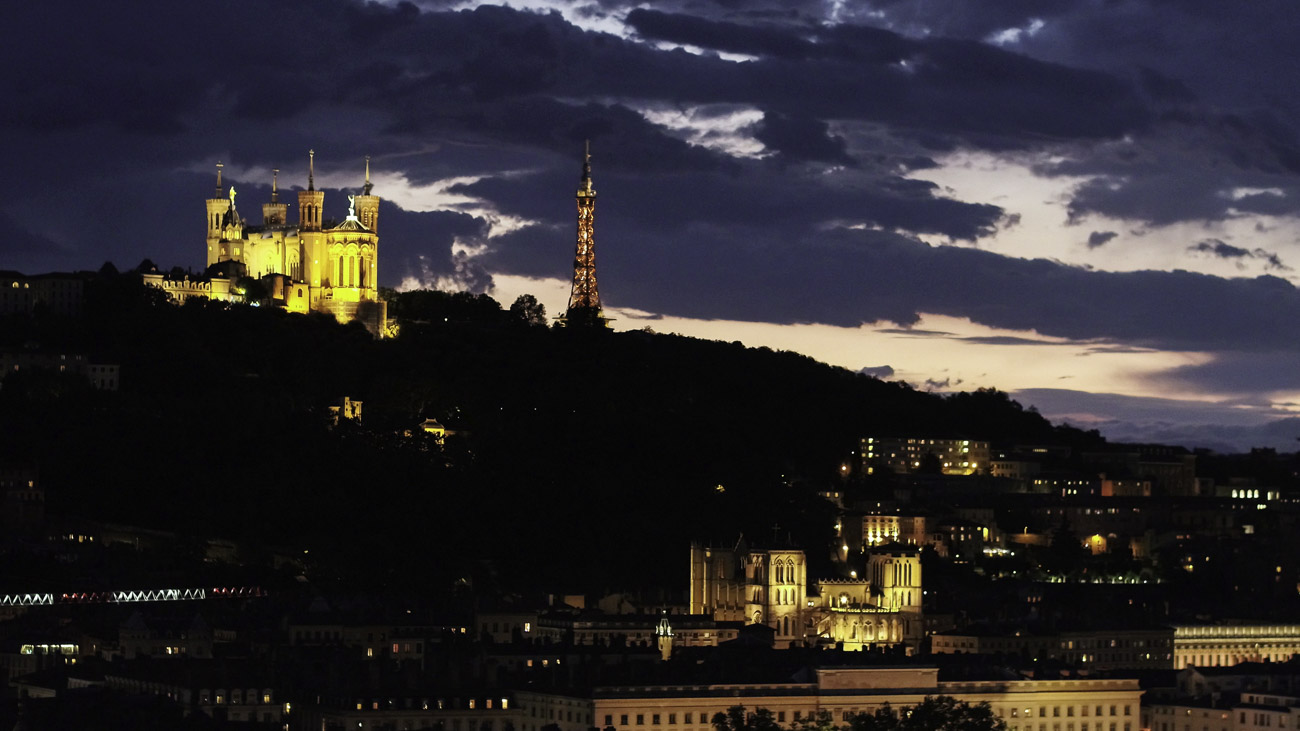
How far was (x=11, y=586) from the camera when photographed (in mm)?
123750

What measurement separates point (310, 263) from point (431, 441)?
2713 centimetres

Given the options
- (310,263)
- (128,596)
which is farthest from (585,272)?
(128,596)

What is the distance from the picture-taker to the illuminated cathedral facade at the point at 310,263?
574 ft

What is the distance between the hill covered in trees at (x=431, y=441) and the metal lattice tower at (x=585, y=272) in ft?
7.16

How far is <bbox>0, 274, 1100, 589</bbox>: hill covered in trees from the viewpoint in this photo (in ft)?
459

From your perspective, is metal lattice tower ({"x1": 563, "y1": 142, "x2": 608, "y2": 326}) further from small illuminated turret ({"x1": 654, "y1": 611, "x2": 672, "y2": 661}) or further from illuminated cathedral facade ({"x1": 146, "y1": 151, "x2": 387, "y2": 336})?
small illuminated turret ({"x1": 654, "y1": 611, "x2": 672, "y2": 661})

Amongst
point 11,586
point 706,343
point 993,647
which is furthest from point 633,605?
point 706,343

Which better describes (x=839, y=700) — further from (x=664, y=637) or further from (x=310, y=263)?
(x=310, y=263)

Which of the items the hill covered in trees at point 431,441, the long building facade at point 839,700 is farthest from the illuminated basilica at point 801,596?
the long building facade at point 839,700

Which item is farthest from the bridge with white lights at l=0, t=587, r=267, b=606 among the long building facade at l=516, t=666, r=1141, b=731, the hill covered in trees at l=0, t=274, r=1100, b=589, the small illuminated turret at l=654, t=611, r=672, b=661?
the long building facade at l=516, t=666, r=1141, b=731

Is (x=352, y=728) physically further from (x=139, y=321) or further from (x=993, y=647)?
(x=139, y=321)

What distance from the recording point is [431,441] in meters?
154

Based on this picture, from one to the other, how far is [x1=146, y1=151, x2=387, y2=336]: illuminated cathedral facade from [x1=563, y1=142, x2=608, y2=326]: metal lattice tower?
10912mm

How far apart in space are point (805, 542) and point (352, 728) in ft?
189
